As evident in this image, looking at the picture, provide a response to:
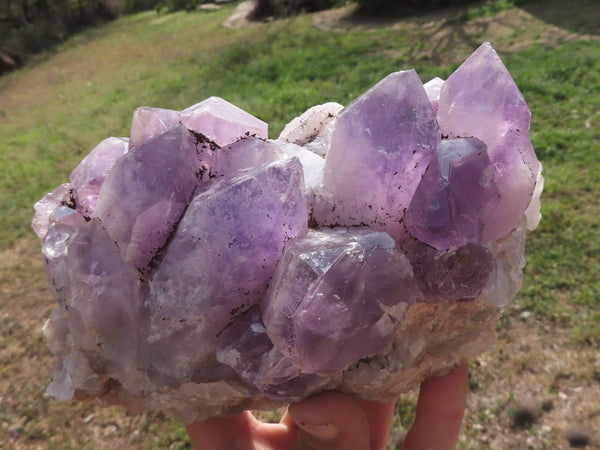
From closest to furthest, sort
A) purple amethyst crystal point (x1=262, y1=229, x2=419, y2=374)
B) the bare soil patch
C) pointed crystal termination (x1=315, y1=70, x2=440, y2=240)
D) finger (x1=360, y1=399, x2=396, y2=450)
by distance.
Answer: purple amethyst crystal point (x1=262, y1=229, x2=419, y2=374)
pointed crystal termination (x1=315, y1=70, x2=440, y2=240)
finger (x1=360, y1=399, x2=396, y2=450)
the bare soil patch

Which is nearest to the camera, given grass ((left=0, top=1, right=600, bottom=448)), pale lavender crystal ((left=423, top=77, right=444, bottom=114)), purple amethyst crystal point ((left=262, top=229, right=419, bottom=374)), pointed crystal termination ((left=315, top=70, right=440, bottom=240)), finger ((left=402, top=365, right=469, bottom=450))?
purple amethyst crystal point ((left=262, top=229, right=419, bottom=374))

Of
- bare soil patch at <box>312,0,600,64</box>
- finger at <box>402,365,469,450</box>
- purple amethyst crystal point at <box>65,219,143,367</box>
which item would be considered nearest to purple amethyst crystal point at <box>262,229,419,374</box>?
purple amethyst crystal point at <box>65,219,143,367</box>

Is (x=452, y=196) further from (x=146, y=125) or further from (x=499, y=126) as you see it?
(x=146, y=125)

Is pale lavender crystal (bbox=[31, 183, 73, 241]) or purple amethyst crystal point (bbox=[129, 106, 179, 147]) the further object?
pale lavender crystal (bbox=[31, 183, 73, 241])

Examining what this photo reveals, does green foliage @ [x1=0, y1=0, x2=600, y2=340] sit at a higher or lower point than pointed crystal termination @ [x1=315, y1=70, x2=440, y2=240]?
lower

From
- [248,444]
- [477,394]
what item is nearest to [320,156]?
[248,444]

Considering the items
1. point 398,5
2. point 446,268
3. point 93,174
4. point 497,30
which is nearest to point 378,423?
point 446,268

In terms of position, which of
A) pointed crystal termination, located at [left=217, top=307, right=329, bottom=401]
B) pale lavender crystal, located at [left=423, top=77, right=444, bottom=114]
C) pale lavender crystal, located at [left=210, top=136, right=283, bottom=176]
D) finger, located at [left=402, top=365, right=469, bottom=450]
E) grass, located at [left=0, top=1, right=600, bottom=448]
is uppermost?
pale lavender crystal, located at [left=210, top=136, right=283, bottom=176]

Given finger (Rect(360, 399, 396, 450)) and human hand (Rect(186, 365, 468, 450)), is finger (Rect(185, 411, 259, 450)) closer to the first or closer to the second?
human hand (Rect(186, 365, 468, 450))
